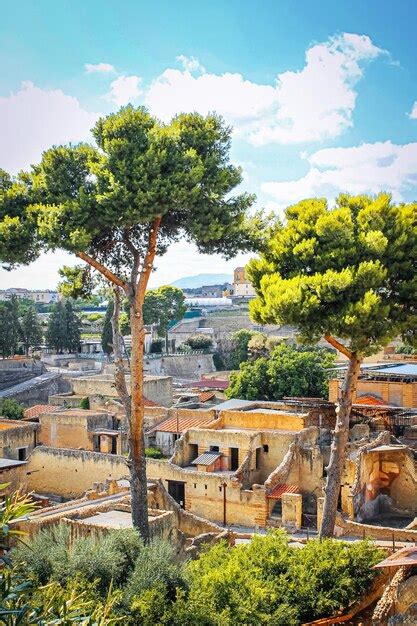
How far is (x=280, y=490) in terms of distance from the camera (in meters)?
22.9

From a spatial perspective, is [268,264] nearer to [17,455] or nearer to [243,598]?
[243,598]

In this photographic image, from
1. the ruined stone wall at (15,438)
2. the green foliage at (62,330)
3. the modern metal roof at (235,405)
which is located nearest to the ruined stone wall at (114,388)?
the ruined stone wall at (15,438)

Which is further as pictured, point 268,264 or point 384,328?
point 268,264

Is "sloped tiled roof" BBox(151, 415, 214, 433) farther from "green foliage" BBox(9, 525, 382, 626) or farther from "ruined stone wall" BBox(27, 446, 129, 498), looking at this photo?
"green foliage" BBox(9, 525, 382, 626)

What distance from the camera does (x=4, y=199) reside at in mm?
14984

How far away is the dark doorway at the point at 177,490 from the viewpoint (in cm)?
2456

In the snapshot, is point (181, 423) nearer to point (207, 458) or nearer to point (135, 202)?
point (207, 458)

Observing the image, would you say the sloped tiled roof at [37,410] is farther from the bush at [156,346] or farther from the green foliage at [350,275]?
the bush at [156,346]

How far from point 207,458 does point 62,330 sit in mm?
41530

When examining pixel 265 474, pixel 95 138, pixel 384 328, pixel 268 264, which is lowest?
pixel 265 474

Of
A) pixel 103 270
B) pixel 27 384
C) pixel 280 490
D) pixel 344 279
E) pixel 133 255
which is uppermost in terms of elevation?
pixel 133 255

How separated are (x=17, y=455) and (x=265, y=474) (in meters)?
11.3

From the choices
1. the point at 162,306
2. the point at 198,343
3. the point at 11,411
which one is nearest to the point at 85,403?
the point at 11,411

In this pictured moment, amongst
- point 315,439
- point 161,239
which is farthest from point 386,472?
point 161,239
